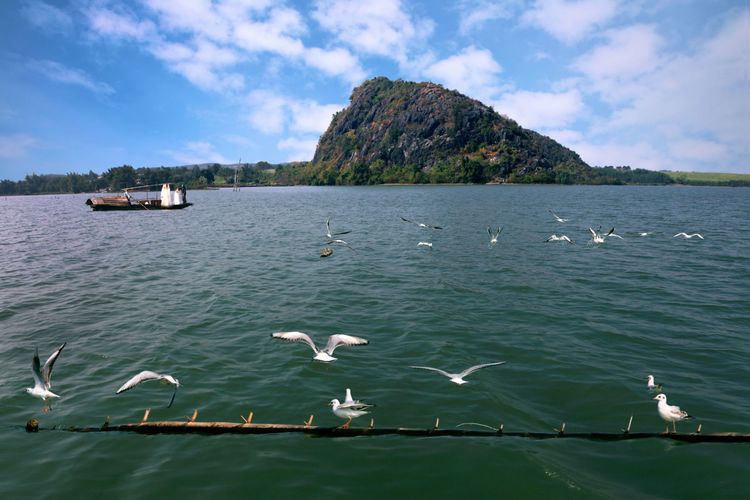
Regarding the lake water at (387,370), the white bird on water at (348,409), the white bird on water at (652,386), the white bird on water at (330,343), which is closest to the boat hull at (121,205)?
the lake water at (387,370)

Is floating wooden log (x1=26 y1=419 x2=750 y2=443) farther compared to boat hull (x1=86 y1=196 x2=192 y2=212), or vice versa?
boat hull (x1=86 y1=196 x2=192 y2=212)

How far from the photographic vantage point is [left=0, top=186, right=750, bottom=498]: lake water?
7.99 m

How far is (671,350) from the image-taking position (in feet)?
44.2

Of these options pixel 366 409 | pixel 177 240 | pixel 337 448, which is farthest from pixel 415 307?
pixel 177 240

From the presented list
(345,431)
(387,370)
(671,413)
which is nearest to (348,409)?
(345,431)

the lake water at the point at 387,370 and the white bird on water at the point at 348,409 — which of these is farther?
the white bird on water at the point at 348,409

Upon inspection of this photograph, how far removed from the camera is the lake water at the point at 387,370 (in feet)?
26.2

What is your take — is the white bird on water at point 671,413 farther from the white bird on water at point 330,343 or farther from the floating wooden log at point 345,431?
the white bird on water at point 330,343

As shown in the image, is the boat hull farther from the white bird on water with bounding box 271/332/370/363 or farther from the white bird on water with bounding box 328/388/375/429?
the white bird on water with bounding box 328/388/375/429

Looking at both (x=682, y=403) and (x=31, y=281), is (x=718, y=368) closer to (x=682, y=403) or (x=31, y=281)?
(x=682, y=403)

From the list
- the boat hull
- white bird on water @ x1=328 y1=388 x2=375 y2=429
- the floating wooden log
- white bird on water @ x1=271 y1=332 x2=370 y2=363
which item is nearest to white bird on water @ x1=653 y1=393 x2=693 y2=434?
the floating wooden log

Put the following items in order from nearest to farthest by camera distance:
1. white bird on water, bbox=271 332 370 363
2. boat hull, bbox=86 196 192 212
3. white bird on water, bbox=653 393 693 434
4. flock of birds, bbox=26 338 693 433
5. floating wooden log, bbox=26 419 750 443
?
floating wooden log, bbox=26 419 750 443
white bird on water, bbox=653 393 693 434
flock of birds, bbox=26 338 693 433
white bird on water, bbox=271 332 370 363
boat hull, bbox=86 196 192 212

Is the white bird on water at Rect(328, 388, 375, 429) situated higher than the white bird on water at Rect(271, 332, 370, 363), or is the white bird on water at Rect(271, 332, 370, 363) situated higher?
the white bird on water at Rect(271, 332, 370, 363)

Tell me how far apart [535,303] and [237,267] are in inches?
708
